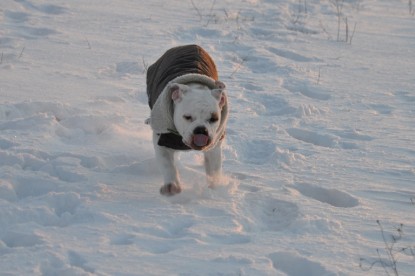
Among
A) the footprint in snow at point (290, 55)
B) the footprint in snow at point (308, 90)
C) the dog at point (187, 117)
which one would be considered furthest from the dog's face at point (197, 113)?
the footprint in snow at point (290, 55)

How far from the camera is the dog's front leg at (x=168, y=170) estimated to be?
5.08 meters

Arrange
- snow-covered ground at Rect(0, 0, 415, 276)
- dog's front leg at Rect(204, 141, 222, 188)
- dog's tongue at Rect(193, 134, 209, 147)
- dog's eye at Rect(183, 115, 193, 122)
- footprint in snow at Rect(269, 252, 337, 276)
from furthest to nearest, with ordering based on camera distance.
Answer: dog's front leg at Rect(204, 141, 222, 188) → dog's eye at Rect(183, 115, 193, 122) → dog's tongue at Rect(193, 134, 209, 147) → snow-covered ground at Rect(0, 0, 415, 276) → footprint in snow at Rect(269, 252, 337, 276)

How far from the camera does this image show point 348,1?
42.4 ft

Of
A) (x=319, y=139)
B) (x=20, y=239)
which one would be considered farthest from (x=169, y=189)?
(x=319, y=139)

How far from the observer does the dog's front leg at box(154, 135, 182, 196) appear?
5.08 m

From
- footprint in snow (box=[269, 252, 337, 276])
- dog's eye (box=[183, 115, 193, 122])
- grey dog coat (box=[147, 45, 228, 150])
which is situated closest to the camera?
footprint in snow (box=[269, 252, 337, 276])

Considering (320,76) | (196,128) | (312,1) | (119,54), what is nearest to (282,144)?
(196,128)

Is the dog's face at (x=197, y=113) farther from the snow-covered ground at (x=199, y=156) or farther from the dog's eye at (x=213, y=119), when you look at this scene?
the snow-covered ground at (x=199, y=156)

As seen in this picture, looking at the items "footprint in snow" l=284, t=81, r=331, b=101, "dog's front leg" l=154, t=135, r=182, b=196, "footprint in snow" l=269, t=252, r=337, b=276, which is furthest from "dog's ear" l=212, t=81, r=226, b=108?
"footprint in snow" l=284, t=81, r=331, b=101

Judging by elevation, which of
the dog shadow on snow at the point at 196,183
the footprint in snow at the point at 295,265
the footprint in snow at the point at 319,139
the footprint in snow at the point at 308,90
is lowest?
the footprint in snow at the point at 308,90

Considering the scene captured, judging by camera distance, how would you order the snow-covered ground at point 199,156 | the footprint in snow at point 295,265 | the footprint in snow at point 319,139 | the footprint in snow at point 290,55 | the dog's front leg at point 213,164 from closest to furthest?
the footprint in snow at point 295,265
the snow-covered ground at point 199,156
the dog's front leg at point 213,164
the footprint in snow at point 319,139
the footprint in snow at point 290,55

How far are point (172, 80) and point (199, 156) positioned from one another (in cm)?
94

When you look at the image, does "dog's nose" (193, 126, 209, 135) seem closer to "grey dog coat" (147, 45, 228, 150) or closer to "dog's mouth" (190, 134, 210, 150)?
"dog's mouth" (190, 134, 210, 150)

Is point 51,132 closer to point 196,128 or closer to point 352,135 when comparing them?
point 196,128
